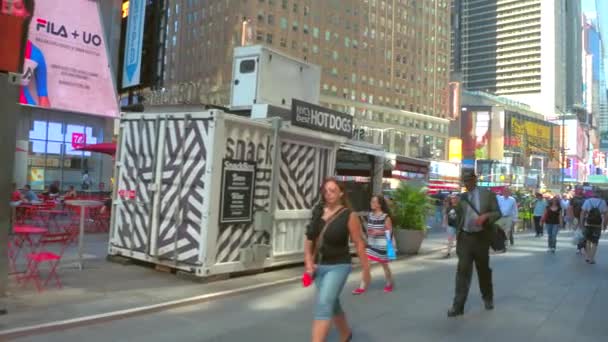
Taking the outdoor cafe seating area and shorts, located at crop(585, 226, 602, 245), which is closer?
the outdoor cafe seating area

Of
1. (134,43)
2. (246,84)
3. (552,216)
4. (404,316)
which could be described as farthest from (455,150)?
(404,316)

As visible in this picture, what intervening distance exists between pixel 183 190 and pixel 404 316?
3.88 meters

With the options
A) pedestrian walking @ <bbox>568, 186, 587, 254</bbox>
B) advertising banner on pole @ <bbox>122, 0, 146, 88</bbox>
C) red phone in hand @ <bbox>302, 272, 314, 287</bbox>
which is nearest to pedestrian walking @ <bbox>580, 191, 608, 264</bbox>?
pedestrian walking @ <bbox>568, 186, 587, 254</bbox>

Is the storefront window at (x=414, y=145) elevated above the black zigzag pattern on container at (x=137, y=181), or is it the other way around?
the storefront window at (x=414, y=145)

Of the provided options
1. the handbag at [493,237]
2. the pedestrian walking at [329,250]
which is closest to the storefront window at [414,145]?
the handbag at [493,237]

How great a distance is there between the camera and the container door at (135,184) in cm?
888

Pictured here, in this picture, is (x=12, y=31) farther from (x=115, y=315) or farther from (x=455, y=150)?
(x=455, y=150)

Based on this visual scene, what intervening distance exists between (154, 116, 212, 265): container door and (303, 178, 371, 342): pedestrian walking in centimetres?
377

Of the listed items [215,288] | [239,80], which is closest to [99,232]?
[239,80]

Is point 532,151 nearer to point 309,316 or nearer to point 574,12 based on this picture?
point 574,12

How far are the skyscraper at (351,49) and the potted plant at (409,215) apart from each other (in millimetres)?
72993

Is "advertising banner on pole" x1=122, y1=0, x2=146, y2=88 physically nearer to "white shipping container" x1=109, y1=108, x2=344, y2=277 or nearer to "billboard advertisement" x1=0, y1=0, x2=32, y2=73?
"white shipping container" x1=109, y1=108, x2=344, y2=277

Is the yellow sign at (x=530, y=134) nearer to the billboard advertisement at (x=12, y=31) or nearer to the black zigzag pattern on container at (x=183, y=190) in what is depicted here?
the black zigzag pattern on container at (x=183, y=190)

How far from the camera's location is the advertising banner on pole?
2592 cm
